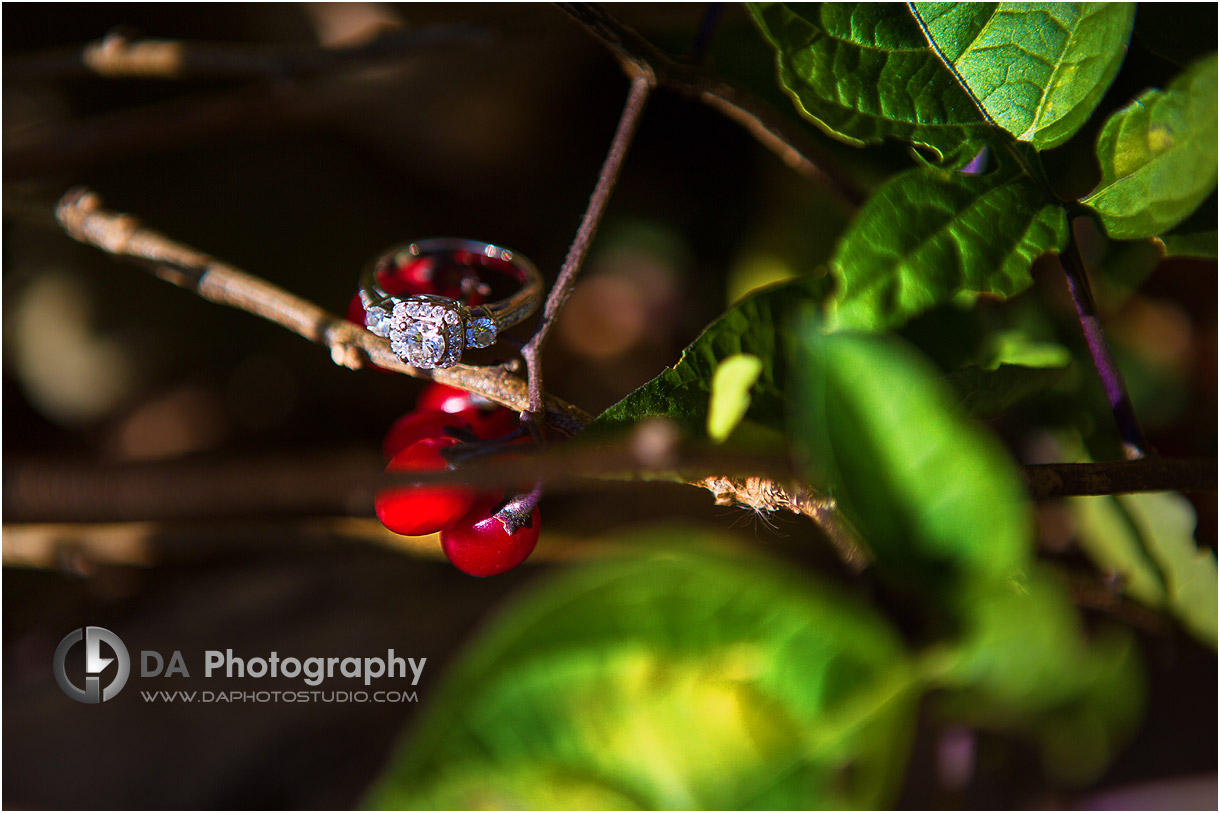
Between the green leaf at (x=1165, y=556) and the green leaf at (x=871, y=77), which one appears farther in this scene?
the green leaf at (x=1165, y=556)

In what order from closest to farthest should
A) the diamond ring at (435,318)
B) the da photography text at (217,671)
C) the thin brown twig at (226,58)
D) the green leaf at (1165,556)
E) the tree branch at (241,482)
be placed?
1. the tree branch at (241,482)
2. the diamond ring at (435,318)
3. the green leaf at (1165,556)
4. the thin brown twig at (226,58)
5. the da photography text at (217,671)

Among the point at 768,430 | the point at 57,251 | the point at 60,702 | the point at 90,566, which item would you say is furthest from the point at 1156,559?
the point at 57,251

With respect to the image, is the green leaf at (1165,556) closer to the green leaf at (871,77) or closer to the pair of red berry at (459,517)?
the green leaf at (871,77)

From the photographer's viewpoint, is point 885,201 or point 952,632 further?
Answer: point 885,201

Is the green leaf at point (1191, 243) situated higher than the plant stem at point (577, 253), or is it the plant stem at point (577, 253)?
the green leaf at point (1191, 243)

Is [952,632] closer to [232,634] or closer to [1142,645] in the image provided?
[1142,645]

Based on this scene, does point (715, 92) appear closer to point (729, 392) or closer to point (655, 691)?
point (729, 392)

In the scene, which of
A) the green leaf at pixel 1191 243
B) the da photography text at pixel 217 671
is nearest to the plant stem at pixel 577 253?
the green leaf at pixel 1191 243
